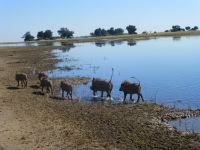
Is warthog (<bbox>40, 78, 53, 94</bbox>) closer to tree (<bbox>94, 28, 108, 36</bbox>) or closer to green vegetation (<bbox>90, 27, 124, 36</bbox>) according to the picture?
tree (<bbox>94, 28, 108, 36</bbox>)

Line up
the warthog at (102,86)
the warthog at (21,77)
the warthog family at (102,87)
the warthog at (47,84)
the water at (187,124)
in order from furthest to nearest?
the warthog at (21,77)
the warthog at (47,84)
the warthog at (102,86)
the warthog family at (102,87)
the water at (187,124)

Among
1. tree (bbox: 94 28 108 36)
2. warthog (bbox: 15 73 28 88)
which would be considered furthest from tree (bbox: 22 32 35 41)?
warthog (bbox: 15 73 28 88)

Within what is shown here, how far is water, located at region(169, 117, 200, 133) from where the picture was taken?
60.1 ft

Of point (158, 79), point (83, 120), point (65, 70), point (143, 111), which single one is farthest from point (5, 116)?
point (65, 70)

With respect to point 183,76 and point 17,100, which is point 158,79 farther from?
point 17,100

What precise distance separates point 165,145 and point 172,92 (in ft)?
46.3

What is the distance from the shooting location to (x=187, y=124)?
1933cm

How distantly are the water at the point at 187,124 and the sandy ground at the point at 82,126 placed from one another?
0.68 metres

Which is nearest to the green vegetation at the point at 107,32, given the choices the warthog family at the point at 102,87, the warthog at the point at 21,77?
the warthog at the point at 21,77

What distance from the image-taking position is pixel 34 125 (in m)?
18.4

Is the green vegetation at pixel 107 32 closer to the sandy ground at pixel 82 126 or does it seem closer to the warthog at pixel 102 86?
the warthog at pixel 102 86

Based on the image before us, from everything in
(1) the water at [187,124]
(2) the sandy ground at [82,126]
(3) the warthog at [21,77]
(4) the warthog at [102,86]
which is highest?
(3) the warthog at [21,77]

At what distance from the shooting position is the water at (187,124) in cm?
1833

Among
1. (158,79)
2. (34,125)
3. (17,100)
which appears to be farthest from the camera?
(158,79)
